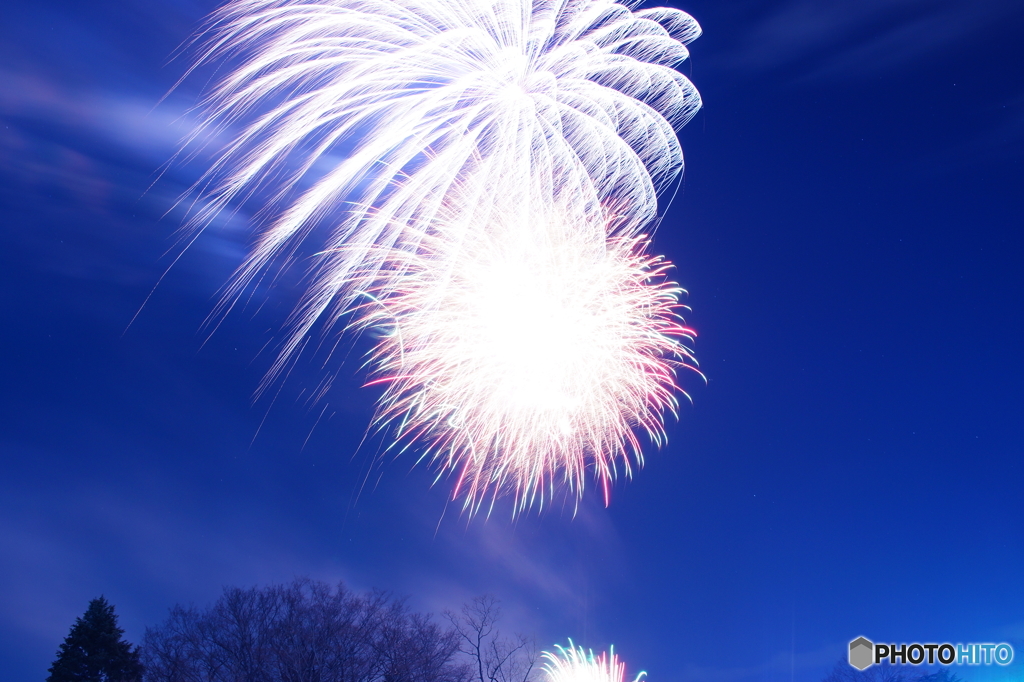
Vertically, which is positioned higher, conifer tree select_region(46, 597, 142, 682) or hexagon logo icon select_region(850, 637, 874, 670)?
hexagon logo icon select_region(850, 637, 874, 670)

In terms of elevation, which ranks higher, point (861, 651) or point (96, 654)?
point (861, 651)

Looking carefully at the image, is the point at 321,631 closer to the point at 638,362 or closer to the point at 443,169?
the point at 638,362

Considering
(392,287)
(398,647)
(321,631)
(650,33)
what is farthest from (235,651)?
(650,33)

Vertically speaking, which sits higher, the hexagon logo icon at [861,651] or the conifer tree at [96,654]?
the hexagon logo icon at [861,651]
